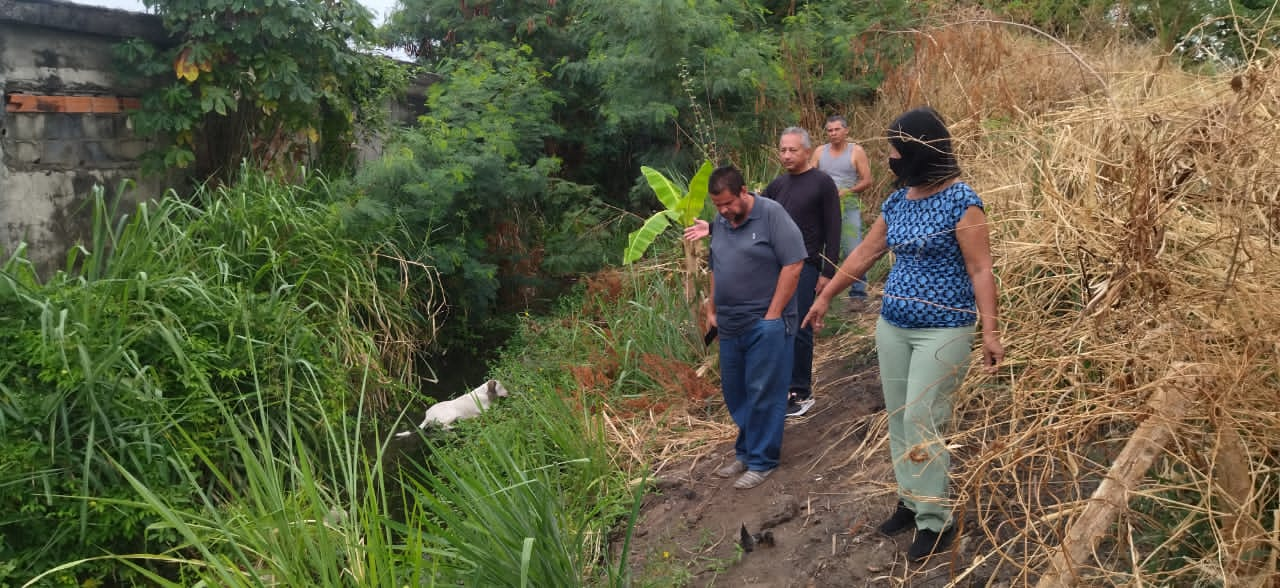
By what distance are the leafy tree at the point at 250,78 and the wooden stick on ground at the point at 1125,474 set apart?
729 cm

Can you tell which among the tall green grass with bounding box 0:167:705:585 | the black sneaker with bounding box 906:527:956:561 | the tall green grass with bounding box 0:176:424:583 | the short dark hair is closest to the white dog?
the tall green grass with bounding box 0:167:705:585

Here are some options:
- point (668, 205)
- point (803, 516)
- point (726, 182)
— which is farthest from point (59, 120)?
point (803, 516)

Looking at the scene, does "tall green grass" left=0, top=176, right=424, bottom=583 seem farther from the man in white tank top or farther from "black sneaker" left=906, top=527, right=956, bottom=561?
the man in white tank top

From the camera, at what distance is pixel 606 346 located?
27.7 ft

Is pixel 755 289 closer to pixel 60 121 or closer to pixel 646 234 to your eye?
pixel 646 234

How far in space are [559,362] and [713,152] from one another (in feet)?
9.67

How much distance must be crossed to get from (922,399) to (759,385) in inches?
62.7

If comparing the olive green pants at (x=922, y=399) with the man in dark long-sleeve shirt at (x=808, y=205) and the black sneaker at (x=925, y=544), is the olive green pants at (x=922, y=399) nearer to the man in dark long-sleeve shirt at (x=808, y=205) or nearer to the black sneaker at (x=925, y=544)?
the black sneaker at (x=925, y=544)

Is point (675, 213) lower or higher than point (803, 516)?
higher

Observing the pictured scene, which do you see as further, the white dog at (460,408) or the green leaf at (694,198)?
the white dog at (460,408)

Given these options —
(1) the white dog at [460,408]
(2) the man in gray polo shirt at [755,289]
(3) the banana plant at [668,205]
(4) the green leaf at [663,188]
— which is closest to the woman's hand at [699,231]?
(2) the man in gray polo shirt at [755,289]

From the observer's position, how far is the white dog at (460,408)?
7.64m

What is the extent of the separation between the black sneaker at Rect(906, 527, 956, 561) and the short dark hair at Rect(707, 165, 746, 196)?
6.22ft

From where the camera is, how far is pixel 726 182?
4938 mm
